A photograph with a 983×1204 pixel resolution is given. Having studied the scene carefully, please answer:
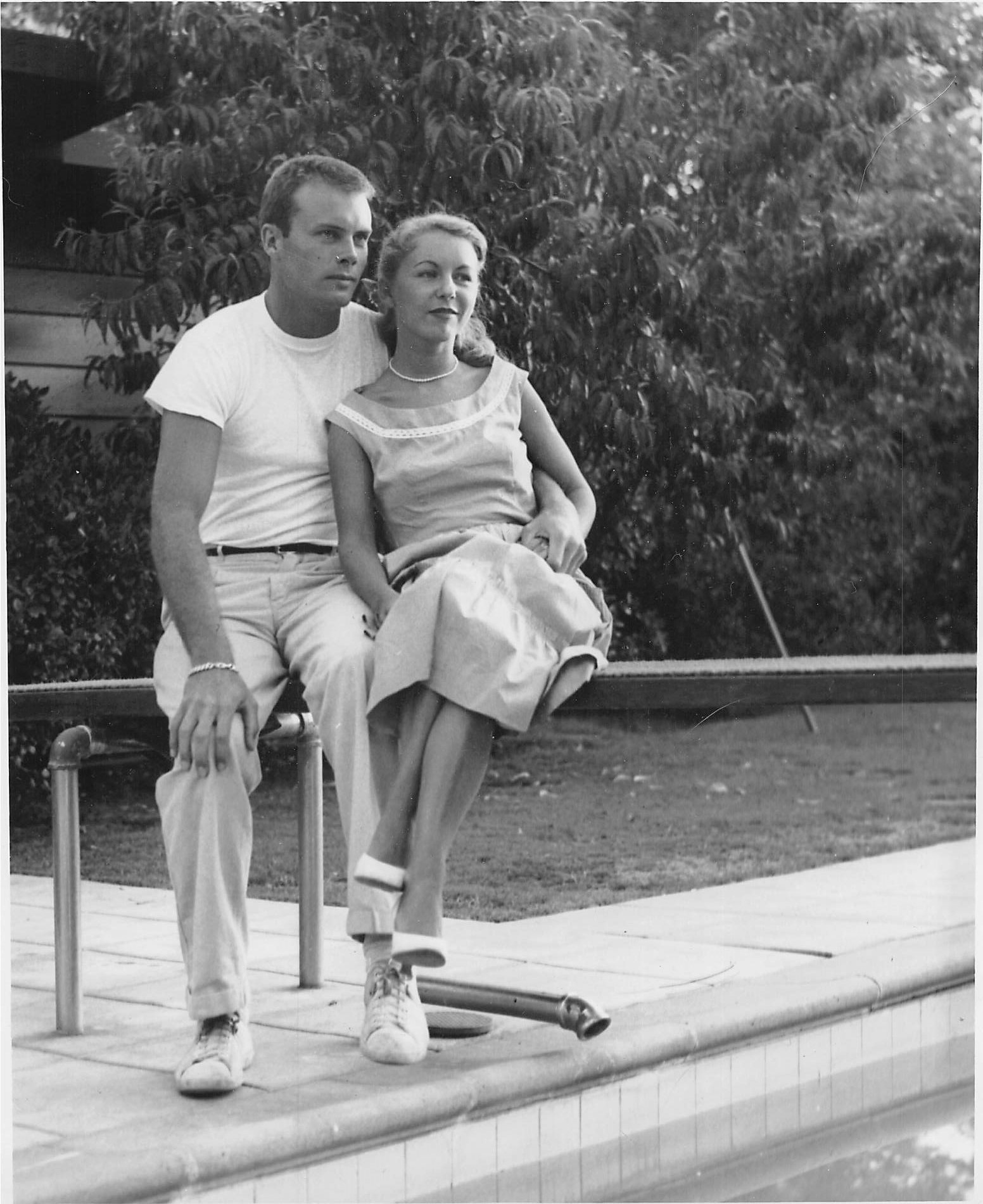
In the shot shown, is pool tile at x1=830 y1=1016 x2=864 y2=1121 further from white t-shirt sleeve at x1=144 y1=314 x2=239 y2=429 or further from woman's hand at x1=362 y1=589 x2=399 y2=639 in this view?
white t-shirt sleeve at x1=144 y1=314 x2=239 y2=429

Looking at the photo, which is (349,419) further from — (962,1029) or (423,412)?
(962,1029)

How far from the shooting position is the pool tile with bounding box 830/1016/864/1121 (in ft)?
10.5

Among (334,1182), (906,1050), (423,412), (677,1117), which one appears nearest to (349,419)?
(423,412)

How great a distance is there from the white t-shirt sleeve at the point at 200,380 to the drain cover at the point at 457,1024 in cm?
120

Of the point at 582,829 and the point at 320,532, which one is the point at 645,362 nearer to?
the point at 582,829

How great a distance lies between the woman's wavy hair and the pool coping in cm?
125

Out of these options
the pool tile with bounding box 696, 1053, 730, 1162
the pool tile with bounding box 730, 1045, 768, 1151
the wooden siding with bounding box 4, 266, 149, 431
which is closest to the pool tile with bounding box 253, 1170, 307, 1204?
the pool tile with bounding box 696, 1053, 730, 1162

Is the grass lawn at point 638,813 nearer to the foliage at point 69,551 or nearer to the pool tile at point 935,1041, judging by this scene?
the foliage at point 69,551

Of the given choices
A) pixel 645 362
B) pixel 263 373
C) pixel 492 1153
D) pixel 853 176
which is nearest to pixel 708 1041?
pixel 492 1153

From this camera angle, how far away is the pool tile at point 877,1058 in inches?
128

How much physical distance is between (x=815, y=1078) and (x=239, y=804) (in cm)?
136

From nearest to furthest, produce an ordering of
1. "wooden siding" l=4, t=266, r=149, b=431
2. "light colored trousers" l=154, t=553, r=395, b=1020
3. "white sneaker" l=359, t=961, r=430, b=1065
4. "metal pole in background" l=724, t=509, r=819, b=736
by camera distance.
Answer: "light colored trousers" l=154, t=553, r=395, b=1020, "white sneaker" l=359, t=961, r=430, b=1065, "wooden siding" l=4, t=266, r=149, b=431, "metal pole in background" l=724, t=509, r=819, b=736

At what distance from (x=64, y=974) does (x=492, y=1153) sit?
100 centimetres

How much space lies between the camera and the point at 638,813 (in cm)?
702
